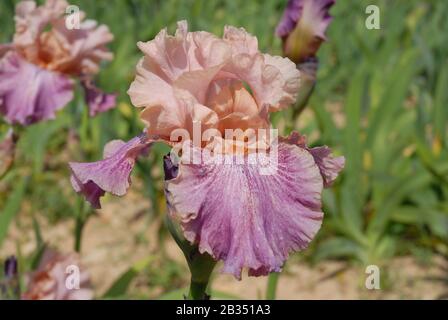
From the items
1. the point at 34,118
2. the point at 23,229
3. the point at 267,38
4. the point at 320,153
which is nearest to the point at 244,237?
the point at 320,153

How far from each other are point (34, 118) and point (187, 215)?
0.89 metres

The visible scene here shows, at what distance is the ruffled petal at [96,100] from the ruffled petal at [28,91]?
0.16ft

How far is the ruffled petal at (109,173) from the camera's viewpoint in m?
0.94

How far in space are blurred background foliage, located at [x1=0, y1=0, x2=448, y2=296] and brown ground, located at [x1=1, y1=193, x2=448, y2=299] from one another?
0.21ft

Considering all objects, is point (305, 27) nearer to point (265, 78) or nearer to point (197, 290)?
point (265, 78)

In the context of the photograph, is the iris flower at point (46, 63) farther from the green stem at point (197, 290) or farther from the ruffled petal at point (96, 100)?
the green stem at point (197, 290)

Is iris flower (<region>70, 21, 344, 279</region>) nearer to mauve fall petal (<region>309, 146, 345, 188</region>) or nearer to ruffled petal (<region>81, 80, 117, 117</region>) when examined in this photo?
mauve fall petal (<region>309, 146, 345, 188</region>)

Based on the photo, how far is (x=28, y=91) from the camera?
63.9 inches

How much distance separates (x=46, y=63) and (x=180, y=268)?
1.08m

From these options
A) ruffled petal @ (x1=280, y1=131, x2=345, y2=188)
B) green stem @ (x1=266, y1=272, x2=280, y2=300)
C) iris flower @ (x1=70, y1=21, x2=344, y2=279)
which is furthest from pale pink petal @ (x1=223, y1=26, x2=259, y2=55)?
green stem @ (x1=266, y1=272, x2=280, y2=300)

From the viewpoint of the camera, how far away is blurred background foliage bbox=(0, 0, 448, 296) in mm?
2467

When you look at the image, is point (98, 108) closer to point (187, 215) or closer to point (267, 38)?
point (187, 215)

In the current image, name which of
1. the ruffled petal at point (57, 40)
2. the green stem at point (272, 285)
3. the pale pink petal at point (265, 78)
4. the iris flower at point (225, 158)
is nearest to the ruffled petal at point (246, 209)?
the iris flower at point (225, 158)

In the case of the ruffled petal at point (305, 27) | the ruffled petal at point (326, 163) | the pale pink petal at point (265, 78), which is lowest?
the ruffled petal at point (326, 163)
